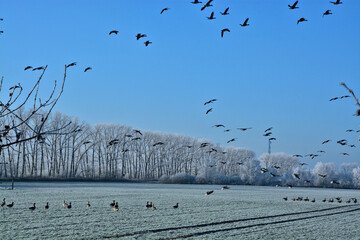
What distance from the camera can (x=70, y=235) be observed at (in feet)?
62.0

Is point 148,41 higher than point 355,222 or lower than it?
higher

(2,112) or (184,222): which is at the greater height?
(2,112)

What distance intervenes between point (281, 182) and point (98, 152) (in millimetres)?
50033

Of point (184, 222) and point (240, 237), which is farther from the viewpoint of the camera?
point (184, 222)

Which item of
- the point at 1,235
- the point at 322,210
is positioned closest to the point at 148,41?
the point at 1,235

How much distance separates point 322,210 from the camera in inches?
1410

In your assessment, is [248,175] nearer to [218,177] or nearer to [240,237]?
[218,177]

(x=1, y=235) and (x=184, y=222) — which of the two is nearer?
(x=1, y=235)

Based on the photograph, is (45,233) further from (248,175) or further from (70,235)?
(248,175)

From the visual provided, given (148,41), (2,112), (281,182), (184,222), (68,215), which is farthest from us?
(281,182)

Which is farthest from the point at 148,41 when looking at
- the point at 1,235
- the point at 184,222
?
the point at 184,222

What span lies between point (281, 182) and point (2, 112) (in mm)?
116590

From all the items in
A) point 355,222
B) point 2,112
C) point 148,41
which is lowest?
point 355,222

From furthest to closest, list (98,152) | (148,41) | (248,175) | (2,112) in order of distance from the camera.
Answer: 1. (248,175)
2. (98,152)
3. (148,41)
4. (2,112)
